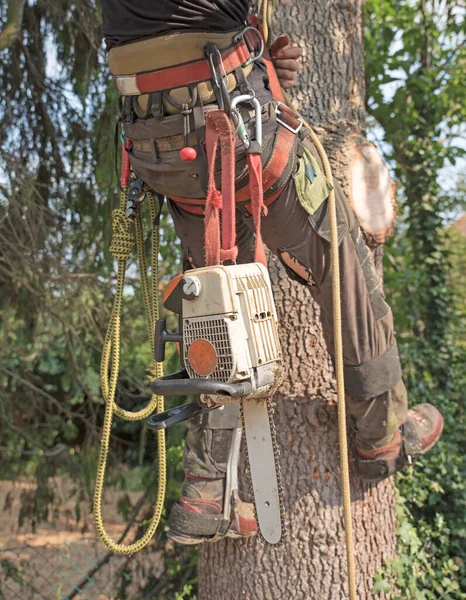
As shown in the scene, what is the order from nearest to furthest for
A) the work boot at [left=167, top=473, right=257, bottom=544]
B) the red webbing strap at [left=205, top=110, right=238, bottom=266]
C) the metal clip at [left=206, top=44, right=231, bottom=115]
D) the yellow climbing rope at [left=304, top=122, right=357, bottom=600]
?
the red webbing strap at [left=205, top=110, right=238, bottom=266] < the metal clip at [left=206, top=44, right=231, bottom=115] < the yellow climbing rope at [left=304, top=122, right=357, bottom=600] < the work boot at [left=167, top=473, right=257, bottom=544]

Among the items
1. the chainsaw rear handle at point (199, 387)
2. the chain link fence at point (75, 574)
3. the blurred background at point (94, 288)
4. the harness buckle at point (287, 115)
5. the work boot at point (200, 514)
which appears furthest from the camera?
the chain link fence at point (75, 574)

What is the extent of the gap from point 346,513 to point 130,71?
4.84ft

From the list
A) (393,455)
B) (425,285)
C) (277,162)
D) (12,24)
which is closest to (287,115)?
(277,162)

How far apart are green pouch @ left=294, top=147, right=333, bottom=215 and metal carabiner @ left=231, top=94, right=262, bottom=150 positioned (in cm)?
27

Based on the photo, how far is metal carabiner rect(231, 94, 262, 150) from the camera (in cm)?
195

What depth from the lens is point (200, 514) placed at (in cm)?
264

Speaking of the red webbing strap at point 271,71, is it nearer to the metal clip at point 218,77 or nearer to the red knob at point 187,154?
the metal clip at point 218,77

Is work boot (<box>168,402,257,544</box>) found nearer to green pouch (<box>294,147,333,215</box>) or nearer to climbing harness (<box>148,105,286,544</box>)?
climbing harness (<box>148,105,286,544</box>)

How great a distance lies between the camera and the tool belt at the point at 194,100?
6.42ft

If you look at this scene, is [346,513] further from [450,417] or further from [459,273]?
[459,273]

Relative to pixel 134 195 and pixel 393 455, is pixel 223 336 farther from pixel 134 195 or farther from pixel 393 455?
pixel 393 455

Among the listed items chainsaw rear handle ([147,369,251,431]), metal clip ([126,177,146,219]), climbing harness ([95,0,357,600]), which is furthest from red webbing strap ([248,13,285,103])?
chainsaw rear handle ([147,369,251,431])

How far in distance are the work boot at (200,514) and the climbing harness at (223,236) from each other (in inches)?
13.3

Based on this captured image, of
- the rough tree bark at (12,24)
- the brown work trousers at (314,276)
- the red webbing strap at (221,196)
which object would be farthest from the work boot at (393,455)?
the rough tree bark at (12,24)
